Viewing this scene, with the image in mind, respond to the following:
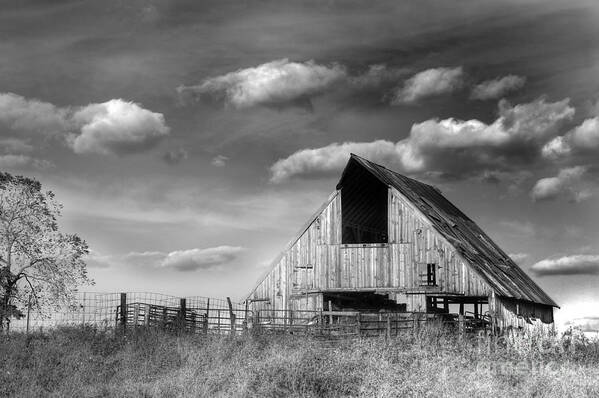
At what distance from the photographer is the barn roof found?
112ft

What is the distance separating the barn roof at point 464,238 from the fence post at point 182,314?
9403 millimetres

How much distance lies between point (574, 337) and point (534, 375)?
23.0 ft

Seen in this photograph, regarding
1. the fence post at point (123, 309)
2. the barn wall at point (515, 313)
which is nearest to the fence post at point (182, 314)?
the fence post at point (123, 309)

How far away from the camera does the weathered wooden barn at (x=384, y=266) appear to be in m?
33.4

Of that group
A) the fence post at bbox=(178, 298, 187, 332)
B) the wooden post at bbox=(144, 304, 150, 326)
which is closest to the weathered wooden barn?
the fence post at bbox=(178, 298, 187, 332)

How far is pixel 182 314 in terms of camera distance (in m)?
31.0

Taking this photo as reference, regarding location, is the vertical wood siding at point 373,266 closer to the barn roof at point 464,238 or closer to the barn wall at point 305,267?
the barn wall at point 305,267

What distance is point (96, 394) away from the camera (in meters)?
20.5

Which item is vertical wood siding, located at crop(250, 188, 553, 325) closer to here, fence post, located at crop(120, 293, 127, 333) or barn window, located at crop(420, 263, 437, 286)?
barn window, located at crop(420, 263, 437, 286)

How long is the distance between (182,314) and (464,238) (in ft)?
50.9

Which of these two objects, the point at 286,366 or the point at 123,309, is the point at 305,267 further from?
the point at 286,366

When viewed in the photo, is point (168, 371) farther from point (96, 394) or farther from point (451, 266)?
point (451, 266)

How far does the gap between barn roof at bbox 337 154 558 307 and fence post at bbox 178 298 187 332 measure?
940cm

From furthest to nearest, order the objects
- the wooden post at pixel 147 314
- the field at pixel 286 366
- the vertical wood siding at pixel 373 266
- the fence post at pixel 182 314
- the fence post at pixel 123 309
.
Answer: the vertical wood siding at pixel 373 266 < the fence post at pixel 123 309 < the fence post at pixel 182 314 < the wooden post at pixel 147 314 < the field at pixel 286 366
